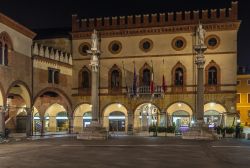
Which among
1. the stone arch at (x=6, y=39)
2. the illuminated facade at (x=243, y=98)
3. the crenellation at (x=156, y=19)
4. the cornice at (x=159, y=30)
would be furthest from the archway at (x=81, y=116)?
the illuminated facade at (x=243, y=98)

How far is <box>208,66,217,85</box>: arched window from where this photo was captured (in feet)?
148

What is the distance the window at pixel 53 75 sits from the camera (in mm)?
44656

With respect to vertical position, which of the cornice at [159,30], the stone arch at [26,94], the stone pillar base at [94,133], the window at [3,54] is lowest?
the stone pillar base at [94,133]

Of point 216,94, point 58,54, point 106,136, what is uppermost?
point 58,54

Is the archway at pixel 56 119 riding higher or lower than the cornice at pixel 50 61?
lower

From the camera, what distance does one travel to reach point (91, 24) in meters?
48.5

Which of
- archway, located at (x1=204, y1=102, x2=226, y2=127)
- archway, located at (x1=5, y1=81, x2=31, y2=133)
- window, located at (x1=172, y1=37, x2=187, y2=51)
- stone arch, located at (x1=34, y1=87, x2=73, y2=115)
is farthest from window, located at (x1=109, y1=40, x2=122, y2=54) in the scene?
archway, located at (x1=204, y1=102, x2=226, y2=127)

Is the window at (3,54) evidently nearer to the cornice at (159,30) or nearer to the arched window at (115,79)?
the cornice at (159,30)

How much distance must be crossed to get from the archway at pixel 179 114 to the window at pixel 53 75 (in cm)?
1198

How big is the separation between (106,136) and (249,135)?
36.3 ft

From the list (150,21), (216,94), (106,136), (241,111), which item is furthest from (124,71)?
(241,111)

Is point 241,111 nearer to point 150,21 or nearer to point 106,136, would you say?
point 150,21

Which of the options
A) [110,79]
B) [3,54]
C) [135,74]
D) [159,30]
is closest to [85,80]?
[110,79]

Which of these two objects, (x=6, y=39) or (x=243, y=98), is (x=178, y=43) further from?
(x=243, y=98)
